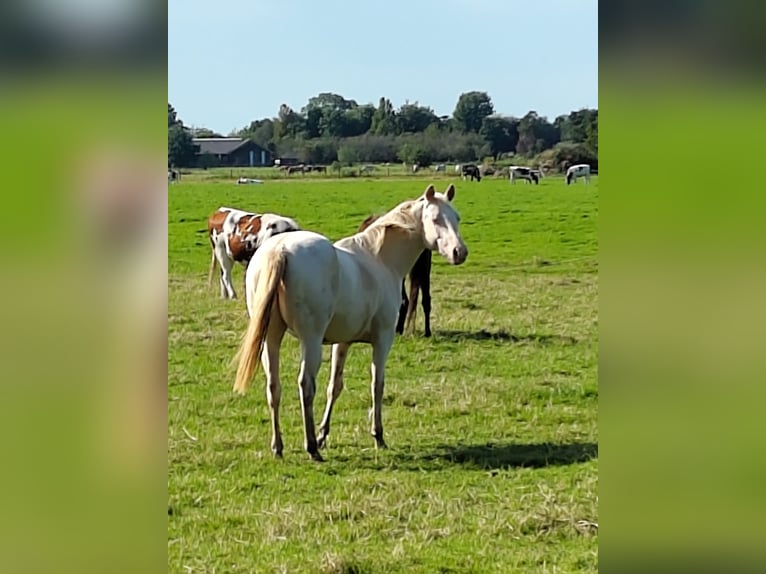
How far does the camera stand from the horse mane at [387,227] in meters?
5.57

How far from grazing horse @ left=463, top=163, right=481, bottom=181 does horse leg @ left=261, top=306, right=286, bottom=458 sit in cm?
882

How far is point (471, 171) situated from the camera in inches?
551

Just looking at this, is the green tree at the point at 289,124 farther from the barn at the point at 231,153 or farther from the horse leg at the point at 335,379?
the horse leg at the point at 335,379

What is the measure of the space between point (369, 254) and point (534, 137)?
1.33 metres

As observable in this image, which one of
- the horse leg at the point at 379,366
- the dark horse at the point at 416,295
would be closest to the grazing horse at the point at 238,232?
the dark horse at the point at 416,295

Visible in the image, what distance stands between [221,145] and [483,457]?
5.08 meters
